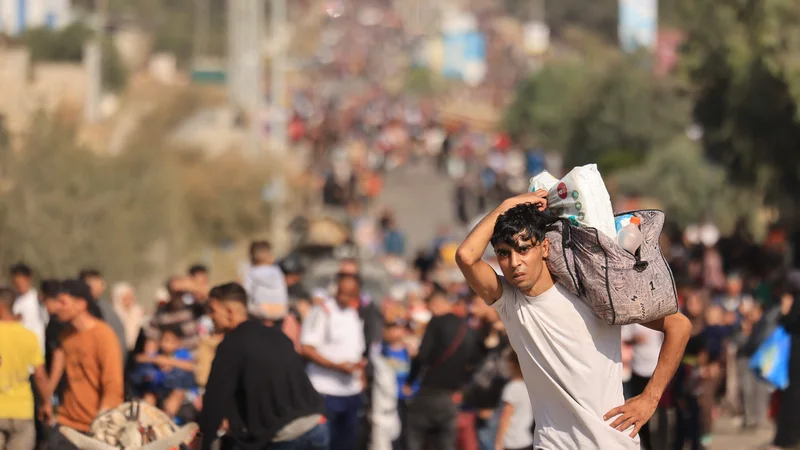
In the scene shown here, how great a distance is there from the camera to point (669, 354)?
19.0 ft

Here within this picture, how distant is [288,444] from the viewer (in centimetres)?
766

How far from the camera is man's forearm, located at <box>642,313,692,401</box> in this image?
5.77 metres

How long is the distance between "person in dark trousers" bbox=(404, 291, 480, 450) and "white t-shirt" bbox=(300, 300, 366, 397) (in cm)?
49

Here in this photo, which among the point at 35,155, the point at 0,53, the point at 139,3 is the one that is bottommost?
the point at 35,155

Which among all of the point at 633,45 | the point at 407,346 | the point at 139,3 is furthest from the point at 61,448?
the point at 139,3

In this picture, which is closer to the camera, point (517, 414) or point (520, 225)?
point (520, 225)

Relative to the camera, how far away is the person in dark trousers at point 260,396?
7.48 m

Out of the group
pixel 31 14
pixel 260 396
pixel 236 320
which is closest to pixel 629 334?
pixel 236 320

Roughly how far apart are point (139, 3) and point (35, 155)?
90.4 metres

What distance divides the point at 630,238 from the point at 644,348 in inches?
212

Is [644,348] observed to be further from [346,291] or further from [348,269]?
[348,269]

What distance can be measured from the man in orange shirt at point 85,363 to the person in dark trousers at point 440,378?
278cm

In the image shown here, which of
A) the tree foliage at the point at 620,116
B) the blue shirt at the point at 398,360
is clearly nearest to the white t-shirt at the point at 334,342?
the blue shirt at the point at 398,360

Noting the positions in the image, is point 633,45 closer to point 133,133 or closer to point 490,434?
point 133,133
